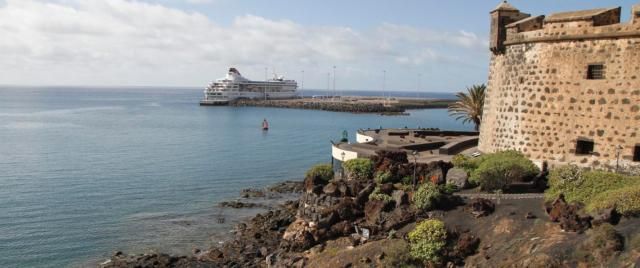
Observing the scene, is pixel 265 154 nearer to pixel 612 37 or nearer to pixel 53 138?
pixel 53 138

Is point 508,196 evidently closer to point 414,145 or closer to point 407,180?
point 407,180

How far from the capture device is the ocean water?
2608 centimetres

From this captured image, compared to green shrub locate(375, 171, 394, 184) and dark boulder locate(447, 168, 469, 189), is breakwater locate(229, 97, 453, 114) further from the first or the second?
dark boulder locate(447, 168, 469, 189)

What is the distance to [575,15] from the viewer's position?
2173cm

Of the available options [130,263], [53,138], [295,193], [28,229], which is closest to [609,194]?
[130,263]

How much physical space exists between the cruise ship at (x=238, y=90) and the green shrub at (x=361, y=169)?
134 m

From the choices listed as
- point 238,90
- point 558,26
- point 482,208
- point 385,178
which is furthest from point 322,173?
point 238,90

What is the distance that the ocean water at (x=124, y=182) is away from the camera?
26078mm

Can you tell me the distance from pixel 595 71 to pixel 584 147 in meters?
3.08

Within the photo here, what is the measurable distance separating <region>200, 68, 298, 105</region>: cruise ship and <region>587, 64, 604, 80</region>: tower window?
139893mm

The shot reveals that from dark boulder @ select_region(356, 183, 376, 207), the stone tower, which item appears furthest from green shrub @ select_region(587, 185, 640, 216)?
the stone tower

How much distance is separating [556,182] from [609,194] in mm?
2818

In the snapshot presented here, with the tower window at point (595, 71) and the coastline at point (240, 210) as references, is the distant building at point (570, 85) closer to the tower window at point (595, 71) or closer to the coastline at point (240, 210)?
the tower window at point (595, 71)

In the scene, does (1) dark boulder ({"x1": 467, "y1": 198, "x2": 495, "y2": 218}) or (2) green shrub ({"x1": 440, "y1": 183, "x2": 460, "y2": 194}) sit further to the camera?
(2) green shrub ({"x1": 440, "y1": 183, "x2": 460, "y2": 194})
